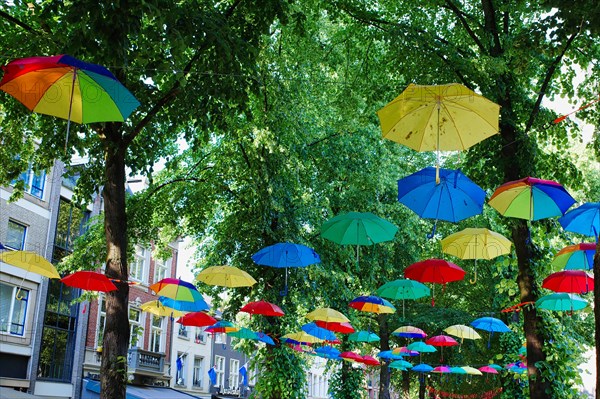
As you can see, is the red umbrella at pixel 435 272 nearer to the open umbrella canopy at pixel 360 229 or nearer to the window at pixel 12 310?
the open umbrella canopy at pixel 360 229

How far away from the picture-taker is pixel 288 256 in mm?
14000

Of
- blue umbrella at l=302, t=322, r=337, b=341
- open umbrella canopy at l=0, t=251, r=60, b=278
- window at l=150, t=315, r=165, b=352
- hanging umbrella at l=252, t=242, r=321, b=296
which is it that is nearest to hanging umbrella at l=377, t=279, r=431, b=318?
hanging umbrella at l=252, t=242, r=321, b=296

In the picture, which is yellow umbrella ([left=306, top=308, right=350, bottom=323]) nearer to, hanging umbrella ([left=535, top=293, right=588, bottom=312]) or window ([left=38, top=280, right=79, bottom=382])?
hanging umbrella ([left=535, top=293, right=588, bottom=312])

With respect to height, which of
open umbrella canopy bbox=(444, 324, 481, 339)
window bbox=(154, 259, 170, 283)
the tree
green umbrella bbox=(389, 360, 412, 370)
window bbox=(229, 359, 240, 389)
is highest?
window bbox=(154, 259, 170, 283)

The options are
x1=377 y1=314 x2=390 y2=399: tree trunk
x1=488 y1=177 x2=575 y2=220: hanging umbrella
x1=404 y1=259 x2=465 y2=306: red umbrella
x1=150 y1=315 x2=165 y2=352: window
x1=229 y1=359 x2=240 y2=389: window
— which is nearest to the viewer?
x1=488 y1=177 x2=575 y2=220: hanging umbrella

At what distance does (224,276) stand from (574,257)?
744 cm

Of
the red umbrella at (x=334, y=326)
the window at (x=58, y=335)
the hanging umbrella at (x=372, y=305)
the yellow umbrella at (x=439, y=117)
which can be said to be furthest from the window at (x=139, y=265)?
the yellow umbrella at (x=439, y=117)

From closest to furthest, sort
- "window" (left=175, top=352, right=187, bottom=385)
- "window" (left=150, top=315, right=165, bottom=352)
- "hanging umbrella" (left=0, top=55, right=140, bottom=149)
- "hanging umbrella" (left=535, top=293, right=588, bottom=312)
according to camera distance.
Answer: "hanging umbrella" (left=0, top=55, right=140, bottom=149) → "hanging umbrella" (left=535, top=293, right=588, bottom=312) → "window" (left=150, top=315, right=165, bottom=352) → "window" (left=175, top=352, right=187, bottom=385)

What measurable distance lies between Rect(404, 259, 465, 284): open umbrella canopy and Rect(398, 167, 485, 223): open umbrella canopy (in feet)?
10.4

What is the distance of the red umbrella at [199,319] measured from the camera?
1692 cm

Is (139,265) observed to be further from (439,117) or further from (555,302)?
(439,117)

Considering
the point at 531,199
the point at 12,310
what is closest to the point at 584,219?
the point at 531,199

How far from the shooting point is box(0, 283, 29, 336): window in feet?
73.3

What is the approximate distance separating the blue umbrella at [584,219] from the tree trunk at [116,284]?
7.46 metres
